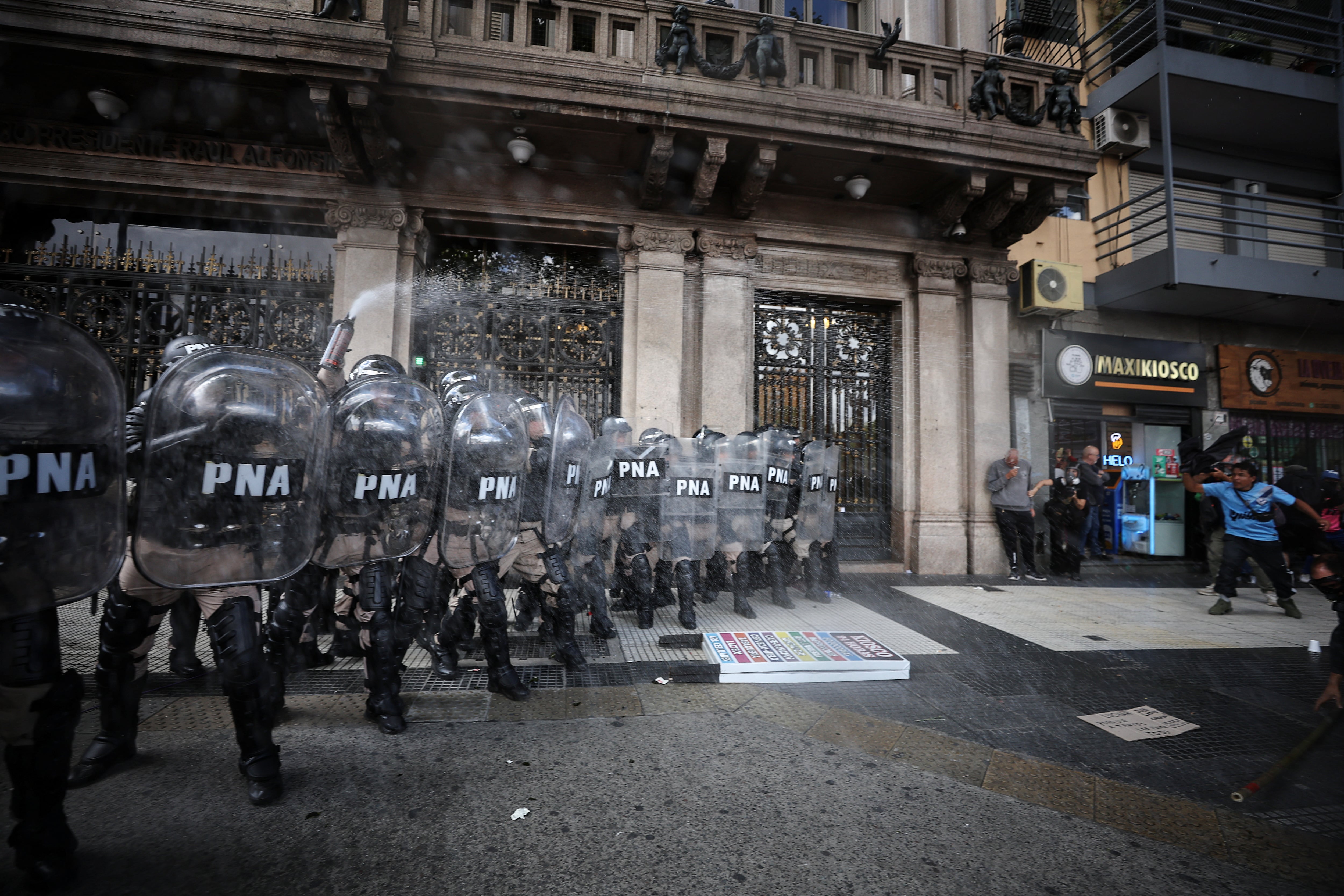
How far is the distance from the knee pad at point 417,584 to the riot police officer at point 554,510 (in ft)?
2.23

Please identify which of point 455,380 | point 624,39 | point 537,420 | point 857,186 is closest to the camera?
point 537,420

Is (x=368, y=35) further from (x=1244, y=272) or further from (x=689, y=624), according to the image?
(x=1244, y=272)

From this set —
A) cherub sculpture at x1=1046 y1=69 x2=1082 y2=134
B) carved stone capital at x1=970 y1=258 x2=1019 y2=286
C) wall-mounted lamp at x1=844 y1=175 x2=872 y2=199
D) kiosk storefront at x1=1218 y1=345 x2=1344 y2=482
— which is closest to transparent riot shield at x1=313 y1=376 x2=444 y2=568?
wall-mounted lamp at x1=844 y1=175 x2=872 y2=199

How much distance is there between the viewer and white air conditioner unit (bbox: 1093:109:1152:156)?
9773 millimetres

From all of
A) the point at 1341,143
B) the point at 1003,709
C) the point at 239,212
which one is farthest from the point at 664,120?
the point at 1341,143

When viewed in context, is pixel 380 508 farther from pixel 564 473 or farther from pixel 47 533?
pixel 564 473

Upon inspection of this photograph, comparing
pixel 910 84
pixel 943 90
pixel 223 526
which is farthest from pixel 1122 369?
pixel 223 526

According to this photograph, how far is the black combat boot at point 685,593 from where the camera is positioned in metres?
4.83

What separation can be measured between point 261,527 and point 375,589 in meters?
0.85

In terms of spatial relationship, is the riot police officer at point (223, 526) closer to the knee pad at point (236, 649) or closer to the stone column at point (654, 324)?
the knee pad at point (236, 649)

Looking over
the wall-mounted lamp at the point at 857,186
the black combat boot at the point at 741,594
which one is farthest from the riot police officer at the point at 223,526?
the wall-mounted lamp at the point at 857,186

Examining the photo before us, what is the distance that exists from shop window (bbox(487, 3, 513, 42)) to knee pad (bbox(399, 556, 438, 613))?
6.24m

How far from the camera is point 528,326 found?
7.50 meters

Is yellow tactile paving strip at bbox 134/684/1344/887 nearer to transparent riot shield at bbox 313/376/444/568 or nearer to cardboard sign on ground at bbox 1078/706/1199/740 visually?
cardboard sign on ground at bbox 1078/706/1199/740
